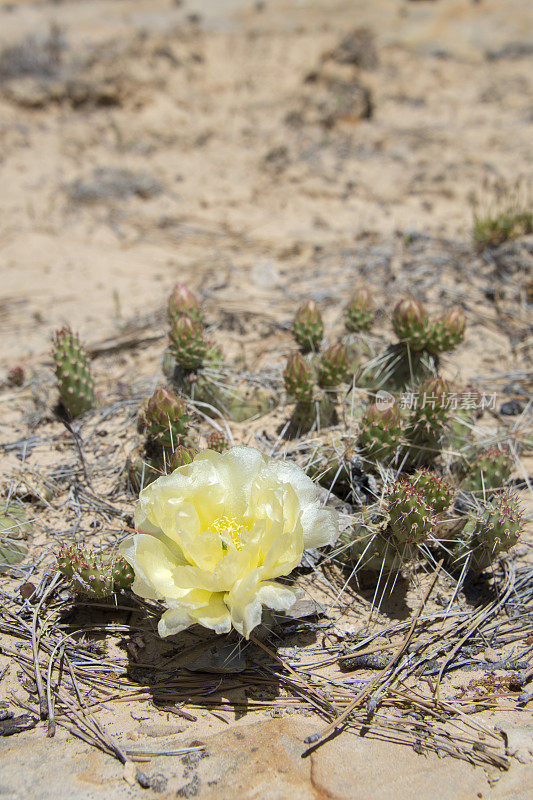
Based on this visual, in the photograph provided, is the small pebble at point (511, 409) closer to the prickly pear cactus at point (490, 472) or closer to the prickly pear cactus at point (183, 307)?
the prickly pear cactus at point (490, 472)

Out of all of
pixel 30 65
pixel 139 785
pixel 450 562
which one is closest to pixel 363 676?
pixel 450 562

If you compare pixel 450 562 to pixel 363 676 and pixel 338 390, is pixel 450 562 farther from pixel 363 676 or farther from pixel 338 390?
pixel 338 390

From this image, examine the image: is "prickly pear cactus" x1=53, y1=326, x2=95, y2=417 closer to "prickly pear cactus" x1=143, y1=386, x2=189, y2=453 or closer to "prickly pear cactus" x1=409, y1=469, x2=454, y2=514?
"prickly pear cactus" x1=143, y1=386, x2=189, y2=453

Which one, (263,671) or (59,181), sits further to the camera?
(59,181)

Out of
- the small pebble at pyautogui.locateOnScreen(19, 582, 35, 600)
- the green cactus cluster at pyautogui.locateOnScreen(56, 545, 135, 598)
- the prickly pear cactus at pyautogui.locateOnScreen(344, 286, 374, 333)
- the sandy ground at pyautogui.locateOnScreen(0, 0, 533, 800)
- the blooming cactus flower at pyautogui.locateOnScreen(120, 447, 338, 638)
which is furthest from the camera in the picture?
the sandy ground at pyautogui.locateOnScreen(0, 0, 533, 800)

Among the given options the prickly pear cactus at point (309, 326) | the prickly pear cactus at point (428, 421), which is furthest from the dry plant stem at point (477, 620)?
the prickly pear cactus at point (309, 326)

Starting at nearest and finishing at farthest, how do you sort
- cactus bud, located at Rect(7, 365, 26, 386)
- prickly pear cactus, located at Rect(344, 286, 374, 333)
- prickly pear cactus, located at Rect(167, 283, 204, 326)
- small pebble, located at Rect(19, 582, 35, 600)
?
small pebble, located at Rect(19, 582, 35, 600), prickly pear cactus, located at Rect(167, 283, 204, 326), prickly pear cactus, located at Rect(344, 286, 374, 333), cactus bud, located at Rect(7, 365, 26, 386)

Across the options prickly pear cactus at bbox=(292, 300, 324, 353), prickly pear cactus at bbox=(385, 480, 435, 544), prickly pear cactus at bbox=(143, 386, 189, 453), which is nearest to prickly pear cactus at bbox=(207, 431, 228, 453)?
prickly pear cactus at bbox=(143, 386, 189, 453)
